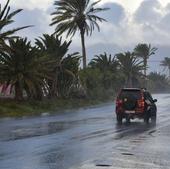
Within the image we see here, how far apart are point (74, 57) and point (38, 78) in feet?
43.3

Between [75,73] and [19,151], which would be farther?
[75,73]

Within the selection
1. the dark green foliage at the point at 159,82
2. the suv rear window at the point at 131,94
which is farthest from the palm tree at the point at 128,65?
the suv rear window at the point at 131,94

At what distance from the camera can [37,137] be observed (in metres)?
21.2

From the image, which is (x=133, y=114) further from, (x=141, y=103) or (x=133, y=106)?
(x=141, y=103)

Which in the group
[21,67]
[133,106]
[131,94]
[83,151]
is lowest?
[83,151]

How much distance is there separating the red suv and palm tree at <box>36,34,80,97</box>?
25979mm

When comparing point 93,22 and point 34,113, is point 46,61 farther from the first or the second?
point 93,22

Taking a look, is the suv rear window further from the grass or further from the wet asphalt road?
the grass

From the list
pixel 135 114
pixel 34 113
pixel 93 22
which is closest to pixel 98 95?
pixel 93 22

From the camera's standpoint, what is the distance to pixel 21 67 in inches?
1874

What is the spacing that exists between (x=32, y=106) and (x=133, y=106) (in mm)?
16607

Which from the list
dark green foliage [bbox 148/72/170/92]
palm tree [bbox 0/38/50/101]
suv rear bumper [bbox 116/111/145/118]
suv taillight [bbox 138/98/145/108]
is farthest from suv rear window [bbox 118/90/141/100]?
dark green foliage [bbox 148/72/170/92]

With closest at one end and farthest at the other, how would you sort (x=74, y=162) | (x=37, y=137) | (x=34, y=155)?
(x=74, y=162)
(x=34, y=155)
(x=37, y=137)

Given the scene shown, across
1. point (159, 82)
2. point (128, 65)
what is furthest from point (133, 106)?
point (159, 82)
